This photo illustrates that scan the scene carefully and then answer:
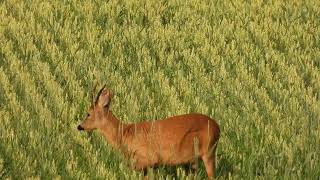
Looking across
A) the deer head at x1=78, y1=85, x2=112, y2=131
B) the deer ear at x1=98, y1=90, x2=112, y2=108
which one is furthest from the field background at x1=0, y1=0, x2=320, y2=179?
the deer ear at x1=98, y1=90, x2=112, y2=108

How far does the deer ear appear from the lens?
573 centimetres

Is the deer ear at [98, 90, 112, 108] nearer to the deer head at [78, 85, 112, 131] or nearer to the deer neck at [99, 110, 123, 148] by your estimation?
the deer head at [78, 85, 112, 131]

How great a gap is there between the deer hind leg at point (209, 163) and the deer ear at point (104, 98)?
947mm

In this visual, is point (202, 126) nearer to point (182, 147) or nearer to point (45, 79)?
point (182, 147)

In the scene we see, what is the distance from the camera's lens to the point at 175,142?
5.50 meters

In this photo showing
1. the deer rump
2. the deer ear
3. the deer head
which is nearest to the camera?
the deer rump

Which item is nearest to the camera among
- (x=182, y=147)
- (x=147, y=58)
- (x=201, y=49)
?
(x=182, y=147)

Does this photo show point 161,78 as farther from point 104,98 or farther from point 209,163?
point 209,163

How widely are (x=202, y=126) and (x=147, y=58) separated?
4.46 m

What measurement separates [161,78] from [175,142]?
3.39 metres

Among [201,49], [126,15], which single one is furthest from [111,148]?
[126,15]

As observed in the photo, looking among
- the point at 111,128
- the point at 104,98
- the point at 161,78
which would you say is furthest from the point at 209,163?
the point at 161,78

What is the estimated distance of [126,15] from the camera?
12.3 meters

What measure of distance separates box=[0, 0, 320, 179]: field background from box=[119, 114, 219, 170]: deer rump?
14 cm
